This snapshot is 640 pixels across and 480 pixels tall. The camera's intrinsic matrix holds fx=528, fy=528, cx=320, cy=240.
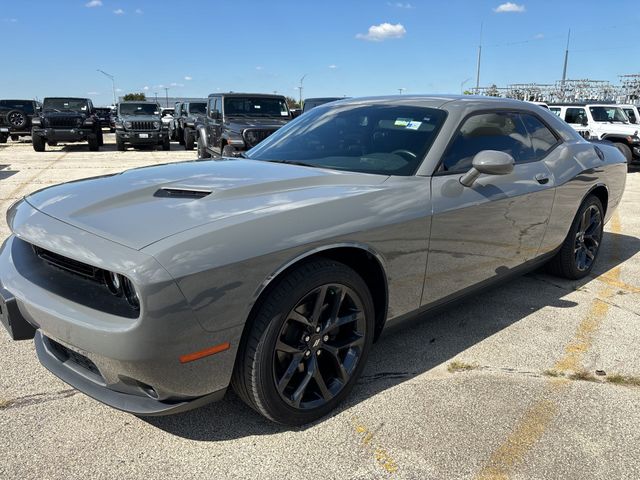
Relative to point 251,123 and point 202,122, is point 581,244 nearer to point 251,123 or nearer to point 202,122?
point 251,123

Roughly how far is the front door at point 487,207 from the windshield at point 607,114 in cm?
1241

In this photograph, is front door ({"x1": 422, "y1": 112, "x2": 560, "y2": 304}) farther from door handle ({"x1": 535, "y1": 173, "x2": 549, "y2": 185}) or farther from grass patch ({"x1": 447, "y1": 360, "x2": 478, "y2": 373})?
grass patch ({"x1": 447, "y1": 360, "x2": 478, "y2": 373})

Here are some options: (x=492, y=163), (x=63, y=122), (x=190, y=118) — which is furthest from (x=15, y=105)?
(x=492, y=163)

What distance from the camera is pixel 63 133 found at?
18.5 meters

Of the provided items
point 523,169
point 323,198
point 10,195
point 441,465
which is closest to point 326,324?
point 323,198

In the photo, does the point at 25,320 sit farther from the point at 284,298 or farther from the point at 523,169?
the point at 523,169

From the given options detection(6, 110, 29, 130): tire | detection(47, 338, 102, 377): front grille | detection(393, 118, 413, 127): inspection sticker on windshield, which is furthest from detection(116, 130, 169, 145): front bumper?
detection(47, 338, 102, 377): front grille

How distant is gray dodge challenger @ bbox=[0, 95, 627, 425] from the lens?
2006 mm

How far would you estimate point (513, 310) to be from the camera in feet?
13.1

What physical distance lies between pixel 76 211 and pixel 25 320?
0.53 metres

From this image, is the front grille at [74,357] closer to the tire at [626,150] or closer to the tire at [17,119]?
the tire at [626,150]

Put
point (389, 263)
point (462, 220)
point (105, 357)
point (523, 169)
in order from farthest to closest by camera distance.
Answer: point (523, 169), point (462, 220), point (389, 263), point (105, 357)

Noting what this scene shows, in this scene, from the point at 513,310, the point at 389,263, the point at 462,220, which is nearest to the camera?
the point at 389,263

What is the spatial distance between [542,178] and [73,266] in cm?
308
